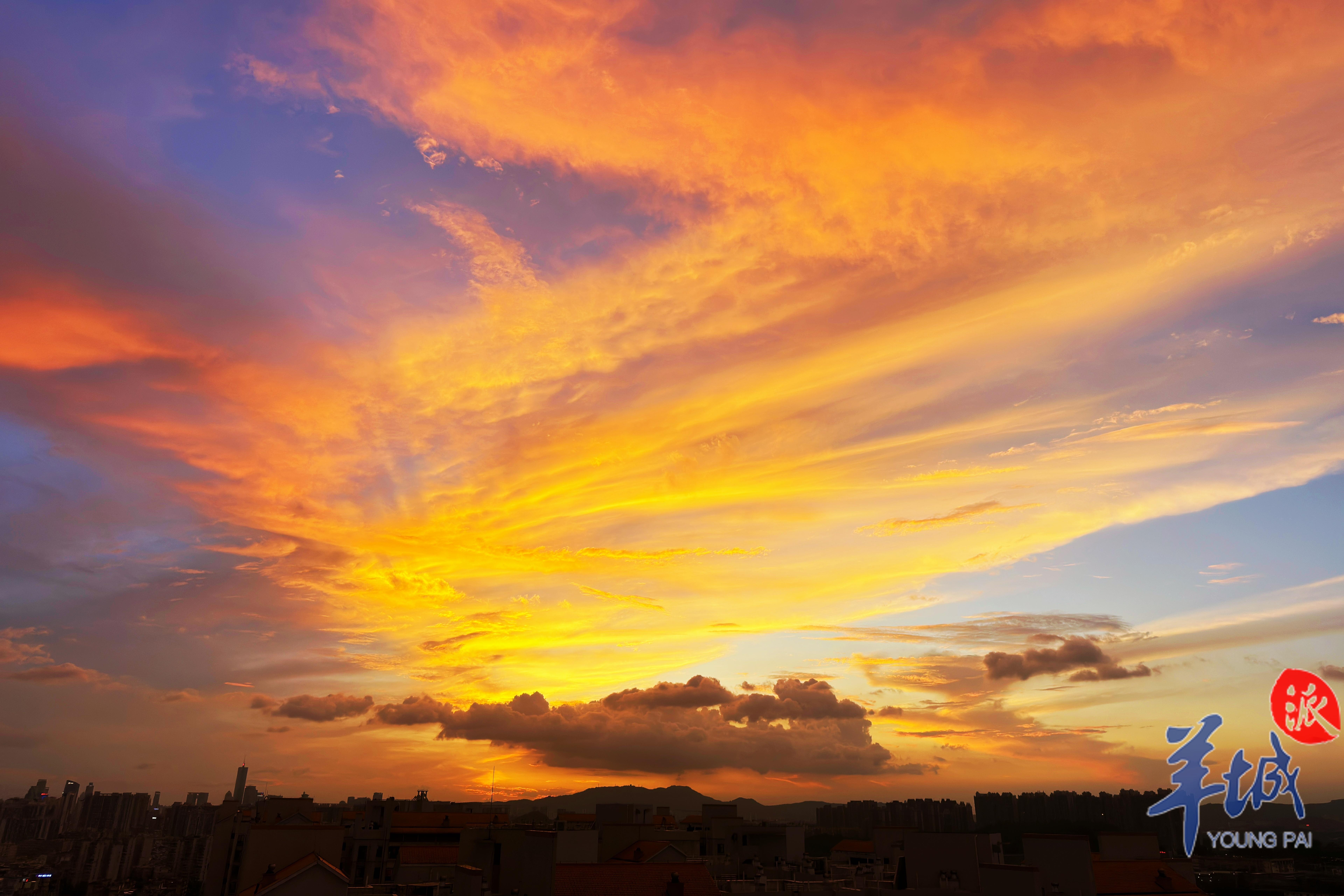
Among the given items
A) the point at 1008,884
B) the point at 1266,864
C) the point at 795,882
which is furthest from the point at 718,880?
the point at 1266,864

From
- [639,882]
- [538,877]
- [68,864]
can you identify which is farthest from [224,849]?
[68,864]

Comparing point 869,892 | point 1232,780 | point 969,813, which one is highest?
point 1232,780

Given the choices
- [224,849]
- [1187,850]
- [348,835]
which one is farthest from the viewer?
[348,835]

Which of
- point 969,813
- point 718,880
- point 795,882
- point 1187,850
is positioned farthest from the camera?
point 969,813

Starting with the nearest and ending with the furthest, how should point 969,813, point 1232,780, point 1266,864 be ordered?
point 1232,780 → point 1266,864 → point 969,813

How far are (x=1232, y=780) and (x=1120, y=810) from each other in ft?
558

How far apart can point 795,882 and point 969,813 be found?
171271 mm

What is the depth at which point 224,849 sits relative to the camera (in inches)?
2810

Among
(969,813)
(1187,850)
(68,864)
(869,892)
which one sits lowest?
(68,864)

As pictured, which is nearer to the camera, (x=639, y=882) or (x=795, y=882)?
(x=639, y=882)

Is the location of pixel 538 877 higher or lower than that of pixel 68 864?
higher

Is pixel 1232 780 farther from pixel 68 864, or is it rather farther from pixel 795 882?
pixel 68 864

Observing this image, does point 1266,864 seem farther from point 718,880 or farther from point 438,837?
point 438,837

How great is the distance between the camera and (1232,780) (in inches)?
1708
